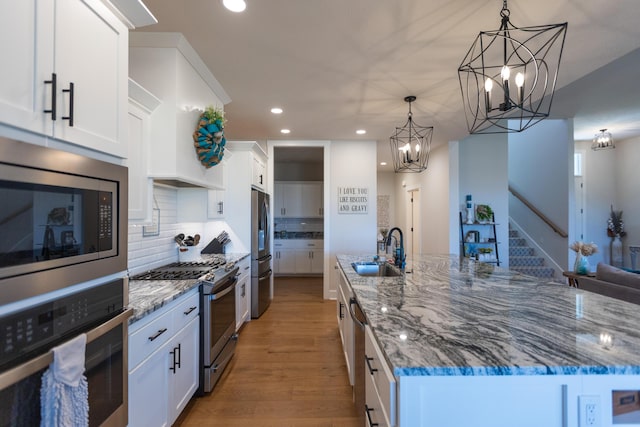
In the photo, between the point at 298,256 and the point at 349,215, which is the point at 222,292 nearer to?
the point at 349,215

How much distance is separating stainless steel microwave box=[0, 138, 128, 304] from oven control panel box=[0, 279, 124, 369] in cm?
6

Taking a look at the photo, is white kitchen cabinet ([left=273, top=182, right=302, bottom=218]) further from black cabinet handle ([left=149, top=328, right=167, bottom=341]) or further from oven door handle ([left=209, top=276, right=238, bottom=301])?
black cabinet handle ([left=149, top=328, right=167, bottom=341])

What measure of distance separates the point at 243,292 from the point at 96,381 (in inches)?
102

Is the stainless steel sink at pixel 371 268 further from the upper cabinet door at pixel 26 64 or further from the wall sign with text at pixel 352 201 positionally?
the upper cabinet door at pixel 26 64

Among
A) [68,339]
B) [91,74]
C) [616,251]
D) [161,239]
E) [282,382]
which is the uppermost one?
[91,74]

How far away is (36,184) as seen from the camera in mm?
874

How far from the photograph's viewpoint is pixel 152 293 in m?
1.76

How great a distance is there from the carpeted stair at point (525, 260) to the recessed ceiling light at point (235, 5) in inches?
250

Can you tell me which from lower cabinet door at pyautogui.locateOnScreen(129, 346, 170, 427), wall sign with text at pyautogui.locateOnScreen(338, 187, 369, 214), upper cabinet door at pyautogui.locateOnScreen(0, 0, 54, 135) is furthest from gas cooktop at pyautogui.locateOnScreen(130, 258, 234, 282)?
wall sign with text at pyautogui.locateOnScreen(338, 187, 369, 214)

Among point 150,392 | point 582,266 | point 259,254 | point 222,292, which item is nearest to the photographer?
point 150,392

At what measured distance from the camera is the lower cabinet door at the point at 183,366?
1782mm

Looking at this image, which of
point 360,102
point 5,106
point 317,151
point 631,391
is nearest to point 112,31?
point 5,106

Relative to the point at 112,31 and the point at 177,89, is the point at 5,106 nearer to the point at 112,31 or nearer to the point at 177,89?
the point at 112,31

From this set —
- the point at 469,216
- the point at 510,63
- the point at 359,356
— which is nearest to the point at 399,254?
the point at 359,356
